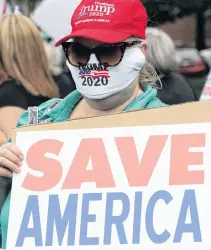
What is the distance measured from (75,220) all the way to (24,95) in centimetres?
188

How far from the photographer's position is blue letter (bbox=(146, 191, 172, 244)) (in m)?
2.39

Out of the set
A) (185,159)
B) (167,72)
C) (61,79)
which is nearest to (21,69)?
(167,72)

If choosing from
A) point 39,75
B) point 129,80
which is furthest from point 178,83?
point 129,80

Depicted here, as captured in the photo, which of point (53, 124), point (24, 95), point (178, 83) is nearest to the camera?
point (53, 124)

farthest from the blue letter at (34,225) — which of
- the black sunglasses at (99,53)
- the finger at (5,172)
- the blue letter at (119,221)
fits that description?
the black sunglasses at (99,53)

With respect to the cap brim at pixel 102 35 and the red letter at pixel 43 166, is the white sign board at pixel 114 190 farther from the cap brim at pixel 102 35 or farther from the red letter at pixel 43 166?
the cap brim at pixel 102 35

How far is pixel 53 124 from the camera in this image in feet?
8.43

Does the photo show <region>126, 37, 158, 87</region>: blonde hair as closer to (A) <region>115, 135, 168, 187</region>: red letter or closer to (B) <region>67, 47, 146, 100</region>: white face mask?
(B) <region>67, 47, 146, 100</region>: white face mask

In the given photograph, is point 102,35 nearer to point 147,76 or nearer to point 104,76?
point 104,76

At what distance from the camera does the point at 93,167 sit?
99.0 inches

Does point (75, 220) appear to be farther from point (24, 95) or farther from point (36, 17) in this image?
point (36, 17)

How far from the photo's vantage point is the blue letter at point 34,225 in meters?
2.47

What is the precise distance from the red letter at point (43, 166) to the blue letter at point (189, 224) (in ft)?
1.36

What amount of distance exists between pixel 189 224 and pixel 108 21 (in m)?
0.74
